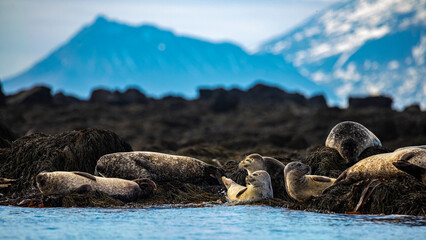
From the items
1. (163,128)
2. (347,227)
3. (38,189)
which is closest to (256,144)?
(163,128)

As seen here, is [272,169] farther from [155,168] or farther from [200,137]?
[200,137]

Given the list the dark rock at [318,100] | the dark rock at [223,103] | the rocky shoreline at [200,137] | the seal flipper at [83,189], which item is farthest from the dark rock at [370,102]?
the seal flipper at [83,189]

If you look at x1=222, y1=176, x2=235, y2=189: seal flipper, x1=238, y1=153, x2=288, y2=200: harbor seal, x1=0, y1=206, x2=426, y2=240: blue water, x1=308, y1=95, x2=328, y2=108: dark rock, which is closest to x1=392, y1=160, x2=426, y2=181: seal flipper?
x1=0, y1=206, x2=426, y2=240: blue water

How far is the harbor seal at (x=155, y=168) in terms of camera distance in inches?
355

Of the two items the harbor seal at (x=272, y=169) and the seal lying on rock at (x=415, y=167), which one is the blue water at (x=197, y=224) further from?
the harbor seal at (x=272, y=169)

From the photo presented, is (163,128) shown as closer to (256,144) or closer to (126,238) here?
(256,144)

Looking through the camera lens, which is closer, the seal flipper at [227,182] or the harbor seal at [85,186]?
the harbor seal at [85,186]

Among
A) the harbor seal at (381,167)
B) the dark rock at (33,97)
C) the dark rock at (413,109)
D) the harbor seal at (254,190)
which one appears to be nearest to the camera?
the harbor seal at (381,167)

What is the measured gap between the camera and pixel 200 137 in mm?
Answer: 25047

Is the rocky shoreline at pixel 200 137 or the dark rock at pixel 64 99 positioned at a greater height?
the dark rock at pixel 64 99

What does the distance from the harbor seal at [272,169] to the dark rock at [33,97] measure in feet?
127

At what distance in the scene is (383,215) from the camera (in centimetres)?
652

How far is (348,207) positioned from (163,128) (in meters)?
25.9

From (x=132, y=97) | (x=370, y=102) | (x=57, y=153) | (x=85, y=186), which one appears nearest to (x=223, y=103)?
(x=132, y=97)
